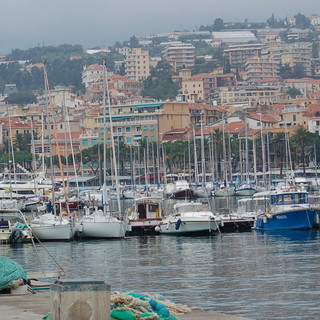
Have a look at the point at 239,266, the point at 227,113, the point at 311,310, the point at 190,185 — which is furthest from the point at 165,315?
the point at 227,113

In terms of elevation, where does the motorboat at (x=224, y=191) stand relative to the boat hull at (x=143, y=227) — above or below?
below

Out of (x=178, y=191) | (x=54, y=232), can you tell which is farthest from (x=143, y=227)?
(x=178, y=191)

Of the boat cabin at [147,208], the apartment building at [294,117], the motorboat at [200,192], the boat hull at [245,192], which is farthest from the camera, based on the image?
the apartment building at [294,117]

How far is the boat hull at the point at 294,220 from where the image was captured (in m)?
47.3

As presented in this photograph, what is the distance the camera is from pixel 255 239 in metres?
44.6

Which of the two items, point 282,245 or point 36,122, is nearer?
point 282,245

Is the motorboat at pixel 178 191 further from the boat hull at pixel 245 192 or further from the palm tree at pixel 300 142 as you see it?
the palm tree at pixel 300 142

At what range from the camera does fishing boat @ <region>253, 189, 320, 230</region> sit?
47.3 metres

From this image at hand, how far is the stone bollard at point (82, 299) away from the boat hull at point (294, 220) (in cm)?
3278

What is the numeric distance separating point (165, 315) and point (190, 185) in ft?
266

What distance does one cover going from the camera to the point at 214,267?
110ft

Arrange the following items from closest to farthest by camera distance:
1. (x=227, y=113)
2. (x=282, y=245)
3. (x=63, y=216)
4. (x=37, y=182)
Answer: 1. (x=282, y=245)
2. (x=63, y=216)
3. (x=37, y=182)
4. (x=227, y=113)

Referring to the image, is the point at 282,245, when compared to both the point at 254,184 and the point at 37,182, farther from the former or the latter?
the point at 254,184

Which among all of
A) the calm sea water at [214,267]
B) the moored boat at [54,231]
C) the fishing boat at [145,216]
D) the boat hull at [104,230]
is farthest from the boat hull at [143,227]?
the moored boat at [54,231]
